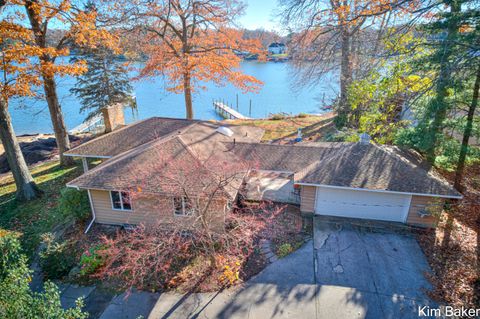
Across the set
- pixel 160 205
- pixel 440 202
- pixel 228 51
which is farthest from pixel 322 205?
pixel 228 51

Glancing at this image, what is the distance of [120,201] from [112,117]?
12729 mm

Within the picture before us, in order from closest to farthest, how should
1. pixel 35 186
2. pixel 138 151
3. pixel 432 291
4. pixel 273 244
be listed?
1. pixel 432 291
2. pixel 273 244
3. pixel 138 151
4. pixel 35 186

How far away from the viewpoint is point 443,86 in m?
9.89

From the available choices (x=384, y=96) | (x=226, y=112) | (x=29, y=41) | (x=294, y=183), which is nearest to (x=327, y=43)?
(x=384, y=96)

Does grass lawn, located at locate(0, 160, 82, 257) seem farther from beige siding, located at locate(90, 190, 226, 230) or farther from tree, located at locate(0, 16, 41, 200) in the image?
beige siding, located at locate(90, 190, 226, 230)

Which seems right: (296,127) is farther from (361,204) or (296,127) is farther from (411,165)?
(361,204)

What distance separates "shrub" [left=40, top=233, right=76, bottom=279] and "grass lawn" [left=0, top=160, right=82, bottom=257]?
0.73 meters

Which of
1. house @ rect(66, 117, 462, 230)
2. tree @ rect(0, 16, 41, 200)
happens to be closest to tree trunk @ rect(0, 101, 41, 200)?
tree @ rect(0, 16, 41, 200)

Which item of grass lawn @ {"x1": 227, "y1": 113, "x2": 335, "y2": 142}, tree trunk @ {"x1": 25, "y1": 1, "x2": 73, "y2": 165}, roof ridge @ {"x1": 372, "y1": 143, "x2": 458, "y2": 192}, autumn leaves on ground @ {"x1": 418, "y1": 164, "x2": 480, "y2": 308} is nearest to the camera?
autumn leaves on ground @ {"x1": 418, "y1": 164, "x2": 480, "y2": 308}

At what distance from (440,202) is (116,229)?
12705 millimetres

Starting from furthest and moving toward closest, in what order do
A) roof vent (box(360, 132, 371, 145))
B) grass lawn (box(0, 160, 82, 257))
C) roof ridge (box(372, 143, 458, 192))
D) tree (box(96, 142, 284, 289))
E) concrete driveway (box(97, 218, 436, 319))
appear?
roof vent (box(360, 132, 371, 145)), grass lawn (box(0, 160, 82, 257)), roof ridge (box(372, 143, 458, 192)), tree (box(96, 142, 284, 289)), concrete driveway (box(97, 218, 436, 319))

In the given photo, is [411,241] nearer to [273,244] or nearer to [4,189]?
[273,244]

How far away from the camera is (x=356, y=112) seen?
19500 millimetres

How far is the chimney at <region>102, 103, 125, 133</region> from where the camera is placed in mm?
21605
